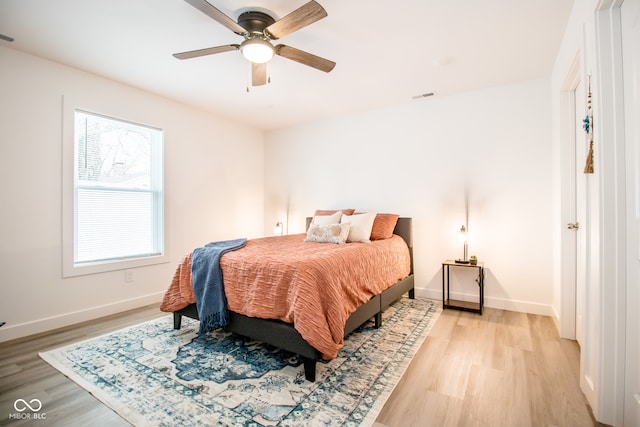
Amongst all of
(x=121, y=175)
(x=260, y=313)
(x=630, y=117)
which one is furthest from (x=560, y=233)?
(x=121, y=175)

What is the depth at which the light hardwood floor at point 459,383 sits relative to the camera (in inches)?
62.0

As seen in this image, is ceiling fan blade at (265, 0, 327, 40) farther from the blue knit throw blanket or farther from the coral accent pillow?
the coral accent pillow

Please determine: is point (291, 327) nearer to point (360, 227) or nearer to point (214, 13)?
point (360, 227)

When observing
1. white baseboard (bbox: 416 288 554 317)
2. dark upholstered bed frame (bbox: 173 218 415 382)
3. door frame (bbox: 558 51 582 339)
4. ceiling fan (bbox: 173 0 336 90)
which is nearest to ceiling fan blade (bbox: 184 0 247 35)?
ceiling fan (bbox: 173 0 336 90)

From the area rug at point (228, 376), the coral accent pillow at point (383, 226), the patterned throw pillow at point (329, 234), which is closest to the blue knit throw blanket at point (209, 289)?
the area rug at point (228, 376)

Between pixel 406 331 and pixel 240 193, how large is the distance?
330cm

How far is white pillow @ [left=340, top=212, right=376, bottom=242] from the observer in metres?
3.34

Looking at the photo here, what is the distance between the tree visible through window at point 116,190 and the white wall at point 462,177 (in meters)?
2.26

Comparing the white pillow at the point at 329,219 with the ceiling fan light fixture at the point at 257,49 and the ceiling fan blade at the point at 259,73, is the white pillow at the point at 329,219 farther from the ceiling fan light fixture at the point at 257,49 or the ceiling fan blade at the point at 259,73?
the ceiling fan light fixture at the point at 257,49

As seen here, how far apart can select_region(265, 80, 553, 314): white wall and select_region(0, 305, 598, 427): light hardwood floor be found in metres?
0.81

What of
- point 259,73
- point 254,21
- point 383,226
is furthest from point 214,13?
point 383,226

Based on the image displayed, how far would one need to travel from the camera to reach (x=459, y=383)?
1885 millimetres

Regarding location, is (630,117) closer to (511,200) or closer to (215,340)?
(511,200)

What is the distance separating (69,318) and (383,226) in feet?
11.1
